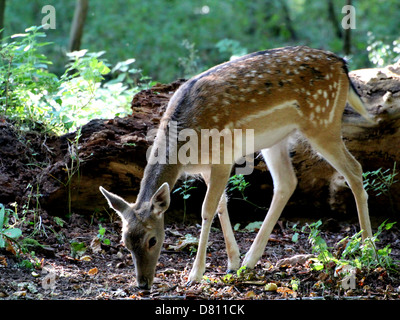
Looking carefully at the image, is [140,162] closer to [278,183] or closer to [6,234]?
[278,183]

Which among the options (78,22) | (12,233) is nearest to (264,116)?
(12,233)

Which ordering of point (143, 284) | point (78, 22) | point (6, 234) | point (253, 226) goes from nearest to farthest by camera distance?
point (143, 284) < point (6, 234) < point (253, 226) < point (78, 22)

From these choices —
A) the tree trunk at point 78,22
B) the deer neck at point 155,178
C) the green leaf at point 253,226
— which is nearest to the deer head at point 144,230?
the deer neck at point 155,178

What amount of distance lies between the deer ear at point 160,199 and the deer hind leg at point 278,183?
127 cm

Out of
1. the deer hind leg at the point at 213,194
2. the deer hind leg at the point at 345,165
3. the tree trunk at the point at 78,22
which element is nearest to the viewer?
the deer hind leg at the point at 213,194

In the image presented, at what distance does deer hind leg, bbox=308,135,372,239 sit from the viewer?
20.4ft

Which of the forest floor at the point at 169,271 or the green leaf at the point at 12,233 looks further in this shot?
the green leaf at the point at 12,233

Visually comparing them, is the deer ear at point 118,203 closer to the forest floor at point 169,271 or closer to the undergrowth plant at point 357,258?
the forest floor at point 169,271

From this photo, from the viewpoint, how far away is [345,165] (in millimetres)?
6223

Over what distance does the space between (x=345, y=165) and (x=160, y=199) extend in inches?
82.2

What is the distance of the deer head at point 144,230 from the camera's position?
5289 millimetres

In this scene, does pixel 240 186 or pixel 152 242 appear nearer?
pixel 152 242
